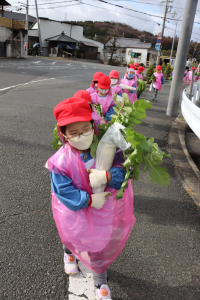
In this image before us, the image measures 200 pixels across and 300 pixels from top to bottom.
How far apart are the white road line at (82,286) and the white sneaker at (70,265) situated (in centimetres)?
5

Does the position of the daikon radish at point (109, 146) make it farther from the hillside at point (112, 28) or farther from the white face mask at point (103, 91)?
the hillside at point (112, 28)

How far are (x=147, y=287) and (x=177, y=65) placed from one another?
28.3 ft

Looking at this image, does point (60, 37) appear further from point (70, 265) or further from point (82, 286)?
point (82, 286)

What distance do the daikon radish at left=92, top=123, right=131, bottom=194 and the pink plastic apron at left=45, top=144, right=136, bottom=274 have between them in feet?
0.29

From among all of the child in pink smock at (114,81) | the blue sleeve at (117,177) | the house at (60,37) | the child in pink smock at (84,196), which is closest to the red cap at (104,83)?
the child in pink smock at (114,81)

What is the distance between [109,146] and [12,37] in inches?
1522

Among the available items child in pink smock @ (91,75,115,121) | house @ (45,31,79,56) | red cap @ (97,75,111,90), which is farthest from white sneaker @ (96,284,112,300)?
house @ (45,31,79,56)

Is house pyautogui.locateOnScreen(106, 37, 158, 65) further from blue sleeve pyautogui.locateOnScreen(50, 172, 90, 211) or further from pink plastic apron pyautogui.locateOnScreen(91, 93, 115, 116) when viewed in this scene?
blue sleeve pyautogui.locateOnScreen(50, 172, 90, 211)

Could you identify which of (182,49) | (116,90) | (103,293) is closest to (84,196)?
(103,293)

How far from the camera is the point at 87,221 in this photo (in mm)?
1949

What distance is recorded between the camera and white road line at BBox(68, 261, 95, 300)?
2193 millimetres

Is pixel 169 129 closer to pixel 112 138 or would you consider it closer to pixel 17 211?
pixel 17 211

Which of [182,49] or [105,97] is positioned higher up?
[182,49]

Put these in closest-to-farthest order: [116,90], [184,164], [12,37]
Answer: [184,164] → [116,90] → [12,37]
